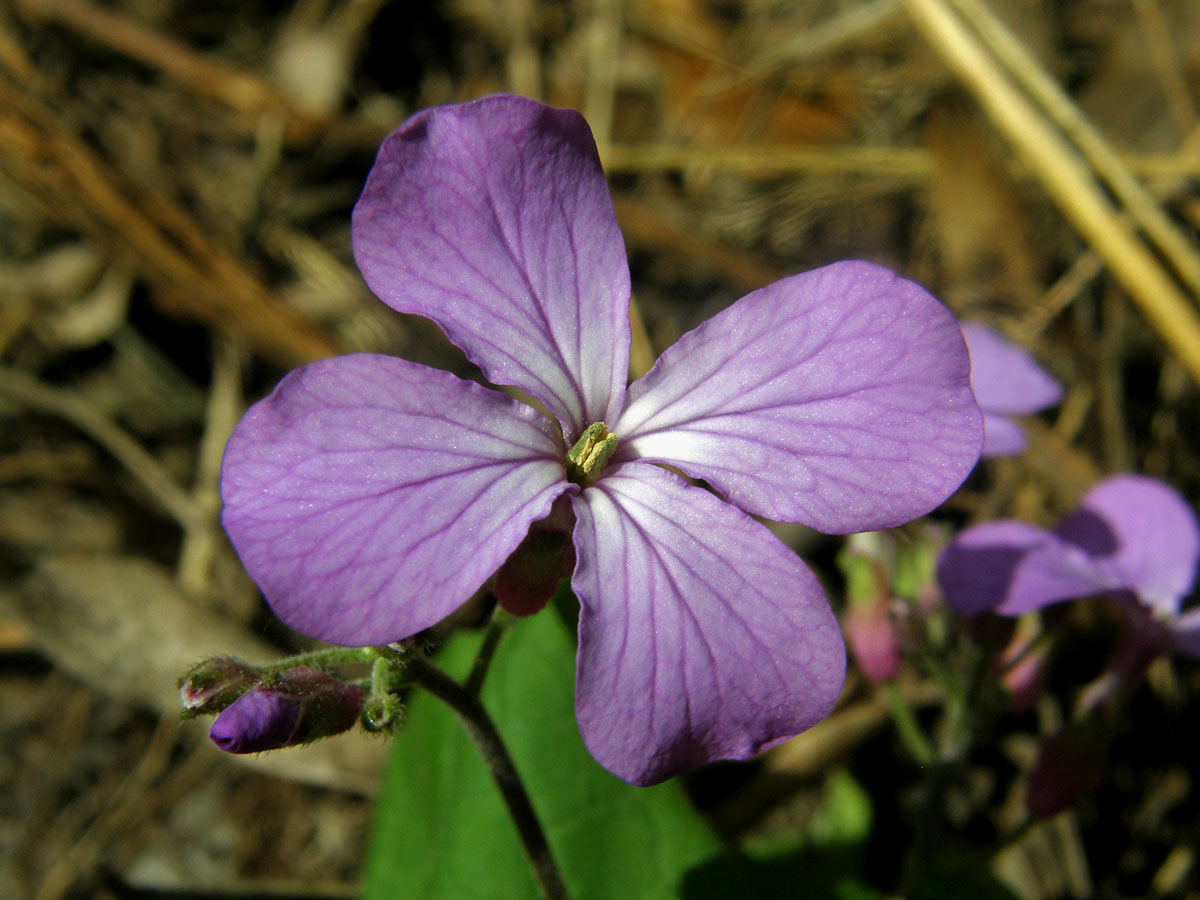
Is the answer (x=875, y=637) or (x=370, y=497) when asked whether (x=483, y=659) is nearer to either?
(x=370, y=497)

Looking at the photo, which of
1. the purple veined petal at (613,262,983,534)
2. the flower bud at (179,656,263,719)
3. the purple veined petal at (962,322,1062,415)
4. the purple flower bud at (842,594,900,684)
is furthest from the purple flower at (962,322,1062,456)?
the flower bud at (179,656,263,719)

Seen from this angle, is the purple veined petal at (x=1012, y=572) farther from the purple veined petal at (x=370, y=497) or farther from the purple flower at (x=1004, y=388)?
the purple veined petal at (x=370, y=497)

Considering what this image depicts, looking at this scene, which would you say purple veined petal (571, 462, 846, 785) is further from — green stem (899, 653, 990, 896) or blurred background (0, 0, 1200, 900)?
blurred background (0, 0, 1200, 900)

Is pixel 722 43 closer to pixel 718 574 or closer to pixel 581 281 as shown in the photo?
pixel 581 281

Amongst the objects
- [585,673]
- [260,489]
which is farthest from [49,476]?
[585,673]

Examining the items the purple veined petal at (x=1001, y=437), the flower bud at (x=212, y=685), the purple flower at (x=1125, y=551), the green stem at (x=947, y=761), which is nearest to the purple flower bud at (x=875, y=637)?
the green stem at (x=947, y=761)

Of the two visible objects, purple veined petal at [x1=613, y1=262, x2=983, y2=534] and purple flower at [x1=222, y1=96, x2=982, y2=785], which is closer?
purple flower at [x1=222, y1=96, x2=982, y2=785]
